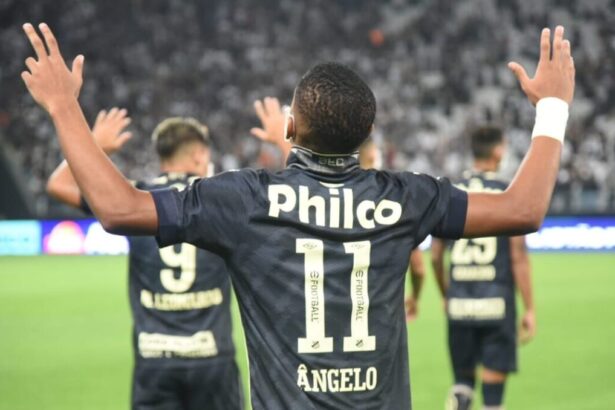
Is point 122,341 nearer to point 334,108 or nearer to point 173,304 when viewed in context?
point 173,304

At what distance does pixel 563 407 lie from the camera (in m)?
9.07

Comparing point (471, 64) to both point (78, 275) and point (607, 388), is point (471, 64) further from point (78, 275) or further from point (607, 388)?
point (607, 388)

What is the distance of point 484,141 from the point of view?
7547mm

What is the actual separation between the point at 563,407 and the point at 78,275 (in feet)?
39.7

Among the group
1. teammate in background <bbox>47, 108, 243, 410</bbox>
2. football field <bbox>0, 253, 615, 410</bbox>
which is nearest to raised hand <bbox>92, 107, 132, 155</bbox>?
teammate in background <bbox>47, 108, 243, 410</bbox>

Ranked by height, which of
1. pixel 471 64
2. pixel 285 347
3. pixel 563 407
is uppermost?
pixel 471 64

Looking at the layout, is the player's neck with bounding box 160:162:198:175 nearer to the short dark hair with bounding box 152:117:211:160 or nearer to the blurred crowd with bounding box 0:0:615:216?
the short dark hair with bounding box 152:117:211:160

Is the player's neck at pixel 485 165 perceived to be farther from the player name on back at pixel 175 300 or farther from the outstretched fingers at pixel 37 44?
the outstretched fingers at pixel 37 44

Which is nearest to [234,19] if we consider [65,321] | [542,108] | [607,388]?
[65,321]

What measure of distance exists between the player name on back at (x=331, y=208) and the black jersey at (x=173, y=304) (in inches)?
97.6

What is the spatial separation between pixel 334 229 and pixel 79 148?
29.3 inches

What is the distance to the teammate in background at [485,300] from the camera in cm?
738

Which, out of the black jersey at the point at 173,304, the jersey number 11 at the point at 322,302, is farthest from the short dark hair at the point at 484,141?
the jersey number 11 at the point at 322,302

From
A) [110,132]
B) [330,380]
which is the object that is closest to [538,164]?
[330,380]
